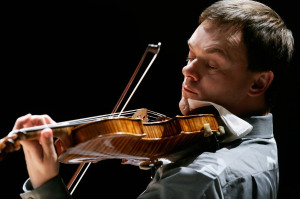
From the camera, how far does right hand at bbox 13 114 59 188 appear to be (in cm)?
103

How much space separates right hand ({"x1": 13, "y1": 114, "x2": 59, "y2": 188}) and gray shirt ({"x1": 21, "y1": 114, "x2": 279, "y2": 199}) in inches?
1.0

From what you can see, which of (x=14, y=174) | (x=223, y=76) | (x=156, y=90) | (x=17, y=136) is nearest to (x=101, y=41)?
(x=156, y=90)

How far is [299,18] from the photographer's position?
231cm

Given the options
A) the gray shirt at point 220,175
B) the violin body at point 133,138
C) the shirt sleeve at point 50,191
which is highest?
the violin body at point 133,138

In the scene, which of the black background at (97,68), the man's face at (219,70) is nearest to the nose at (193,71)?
the man's face at (219,70)

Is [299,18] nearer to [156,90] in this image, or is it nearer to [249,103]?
[156,90]

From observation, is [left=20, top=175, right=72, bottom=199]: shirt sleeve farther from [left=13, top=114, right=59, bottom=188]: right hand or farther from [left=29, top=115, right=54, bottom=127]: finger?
[left=29, top=115, right=54, bottom=127]: finger

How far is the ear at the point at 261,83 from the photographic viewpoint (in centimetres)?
135

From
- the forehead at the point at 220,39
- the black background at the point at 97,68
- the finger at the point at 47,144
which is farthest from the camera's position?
the black background at the point at 97,68

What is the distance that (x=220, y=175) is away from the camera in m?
1.06

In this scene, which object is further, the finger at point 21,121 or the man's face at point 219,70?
the man's face at point 219,70

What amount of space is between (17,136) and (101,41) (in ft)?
4.88

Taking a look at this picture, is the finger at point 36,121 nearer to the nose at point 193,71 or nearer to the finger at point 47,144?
the finger at point 47,144

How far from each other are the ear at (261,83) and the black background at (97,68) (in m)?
1.01
